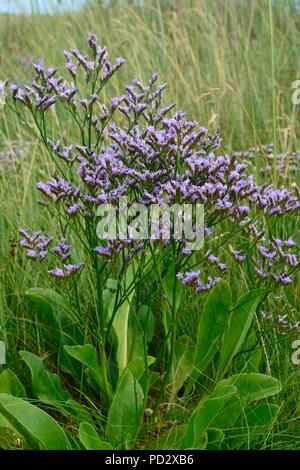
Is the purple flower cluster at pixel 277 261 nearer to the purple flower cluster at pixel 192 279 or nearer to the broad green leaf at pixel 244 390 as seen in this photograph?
the purple flower cluster at pixel 192 279

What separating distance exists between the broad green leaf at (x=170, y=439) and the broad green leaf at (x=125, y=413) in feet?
0.25

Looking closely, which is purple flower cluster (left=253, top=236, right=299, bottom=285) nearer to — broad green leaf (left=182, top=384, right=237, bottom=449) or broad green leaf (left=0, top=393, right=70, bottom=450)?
broad green leaf (left=182, top=384, right=237, bottom=449)

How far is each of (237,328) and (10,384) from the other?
0.79 metres

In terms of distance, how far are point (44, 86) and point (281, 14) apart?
450cm

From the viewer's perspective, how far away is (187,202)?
2184 mm

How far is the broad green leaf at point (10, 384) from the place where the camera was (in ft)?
8.13

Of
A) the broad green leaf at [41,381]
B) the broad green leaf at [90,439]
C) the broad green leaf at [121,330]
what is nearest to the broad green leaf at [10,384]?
the broad green leaf at [41,381]

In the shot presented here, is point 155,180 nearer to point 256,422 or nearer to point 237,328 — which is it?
point 237,328

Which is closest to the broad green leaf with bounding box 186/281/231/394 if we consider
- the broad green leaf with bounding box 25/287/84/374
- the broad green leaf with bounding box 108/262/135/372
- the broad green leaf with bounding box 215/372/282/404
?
the broad green leaf with bounding box 215/372/282/404

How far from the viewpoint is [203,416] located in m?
2.18

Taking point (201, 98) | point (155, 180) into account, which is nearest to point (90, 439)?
point (155, 180)
